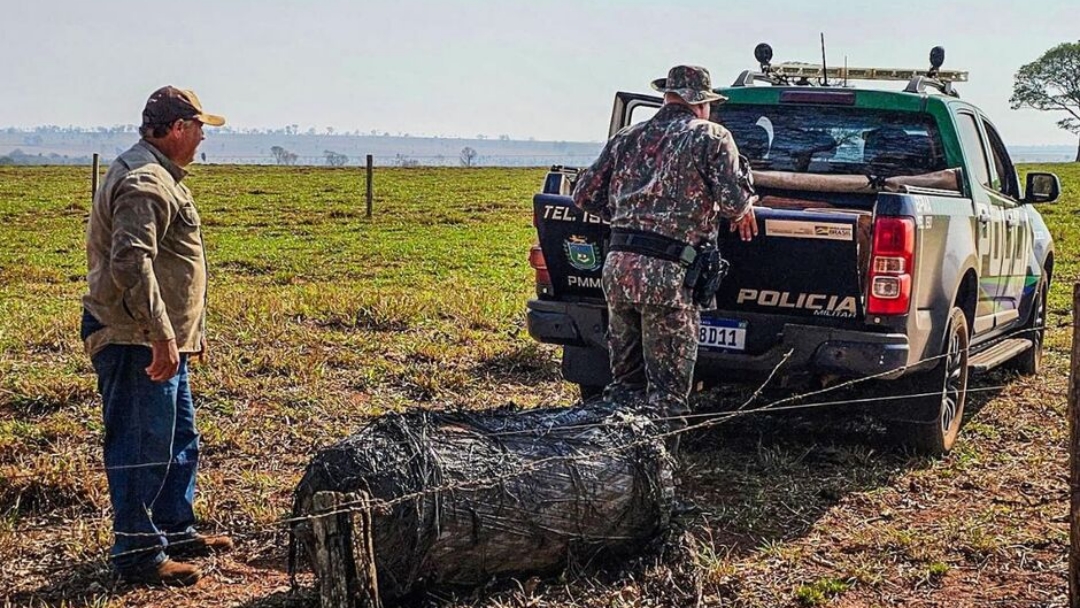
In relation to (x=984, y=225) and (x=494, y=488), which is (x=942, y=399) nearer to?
(x=984, y=225)

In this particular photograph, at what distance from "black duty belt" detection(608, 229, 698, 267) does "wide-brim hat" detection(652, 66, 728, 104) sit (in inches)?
24.5

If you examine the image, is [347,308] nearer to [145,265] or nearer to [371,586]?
[145,265]

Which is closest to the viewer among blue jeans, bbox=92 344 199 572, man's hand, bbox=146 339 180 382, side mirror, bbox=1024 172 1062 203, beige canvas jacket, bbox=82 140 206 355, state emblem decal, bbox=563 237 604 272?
beige canvas jacket, bbox=82 140 206 355

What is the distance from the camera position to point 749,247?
5.59 m

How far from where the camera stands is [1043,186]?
24.7ft

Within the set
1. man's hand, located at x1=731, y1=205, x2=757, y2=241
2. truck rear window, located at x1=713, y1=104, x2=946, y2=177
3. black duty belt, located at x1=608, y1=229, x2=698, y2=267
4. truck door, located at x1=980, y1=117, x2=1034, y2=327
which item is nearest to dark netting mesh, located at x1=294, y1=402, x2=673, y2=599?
black duty belt, located at x1=608, y1=229, x2=698, y2=267

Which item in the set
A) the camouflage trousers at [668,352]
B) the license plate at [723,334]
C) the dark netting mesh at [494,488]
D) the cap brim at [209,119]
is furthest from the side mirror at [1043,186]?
the cap brim at [209,119]

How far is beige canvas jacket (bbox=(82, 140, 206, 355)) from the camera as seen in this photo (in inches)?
158

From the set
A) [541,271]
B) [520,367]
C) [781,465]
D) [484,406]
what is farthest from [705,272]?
[520,367]

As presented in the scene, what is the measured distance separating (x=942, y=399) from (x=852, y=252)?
3.99ft

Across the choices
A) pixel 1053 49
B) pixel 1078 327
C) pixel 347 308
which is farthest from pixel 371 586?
pixel 1053 49

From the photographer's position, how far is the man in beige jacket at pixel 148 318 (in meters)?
4.09

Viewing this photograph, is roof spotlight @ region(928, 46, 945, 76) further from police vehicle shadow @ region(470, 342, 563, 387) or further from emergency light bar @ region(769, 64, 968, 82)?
police vehicle shadow @ region(470, 342, 563, 387)

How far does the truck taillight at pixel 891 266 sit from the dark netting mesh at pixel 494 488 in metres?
1.53
